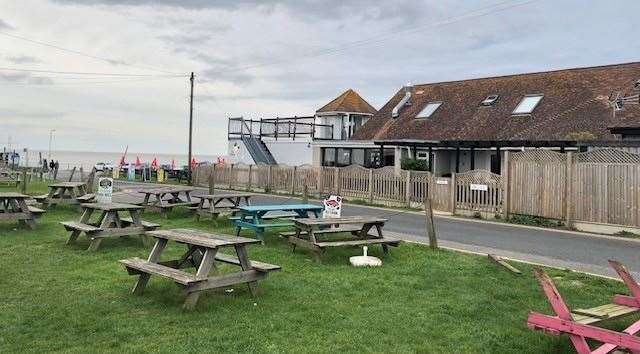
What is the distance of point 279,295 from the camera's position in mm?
7195

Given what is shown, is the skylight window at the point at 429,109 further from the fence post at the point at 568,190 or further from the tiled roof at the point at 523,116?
the fence post at the point at 568,190

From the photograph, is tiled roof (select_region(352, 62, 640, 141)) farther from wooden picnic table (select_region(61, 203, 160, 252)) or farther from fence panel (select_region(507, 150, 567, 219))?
wooden picnic table (select_region(61, 203, 160, 252))

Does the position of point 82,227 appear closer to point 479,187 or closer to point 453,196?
point 479,187

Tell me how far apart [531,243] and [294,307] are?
28.0ft

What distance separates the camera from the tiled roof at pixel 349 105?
3747 cm

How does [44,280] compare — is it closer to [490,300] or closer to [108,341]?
[108,341]

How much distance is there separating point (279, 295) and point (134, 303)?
69.9 inches

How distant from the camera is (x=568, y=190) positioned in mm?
16734

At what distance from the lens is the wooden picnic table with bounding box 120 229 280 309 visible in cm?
637

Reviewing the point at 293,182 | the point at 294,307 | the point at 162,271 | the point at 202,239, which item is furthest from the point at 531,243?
the point at 293,182

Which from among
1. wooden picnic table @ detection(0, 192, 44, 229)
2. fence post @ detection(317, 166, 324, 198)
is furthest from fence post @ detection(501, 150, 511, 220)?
wooden picnic table @ detection(0, 192, 44, 229)

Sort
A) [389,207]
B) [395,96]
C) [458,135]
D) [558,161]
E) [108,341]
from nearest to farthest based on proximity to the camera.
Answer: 1. [108,341]
2. [558,161]
3. [389,207]
4. [458,135]
5. [395,96]

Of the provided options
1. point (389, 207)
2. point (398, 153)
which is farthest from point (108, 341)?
point (398, 153)

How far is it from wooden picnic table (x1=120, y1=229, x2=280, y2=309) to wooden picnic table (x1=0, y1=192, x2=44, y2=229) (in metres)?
7.01
